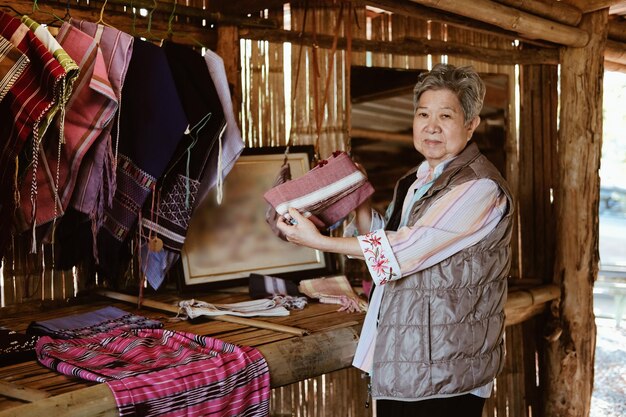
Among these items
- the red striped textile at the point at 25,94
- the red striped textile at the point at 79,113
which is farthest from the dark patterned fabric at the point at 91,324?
the red striped textile at the point at 25,94

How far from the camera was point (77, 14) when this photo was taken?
2.71 m

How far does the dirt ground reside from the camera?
5665 millimetres

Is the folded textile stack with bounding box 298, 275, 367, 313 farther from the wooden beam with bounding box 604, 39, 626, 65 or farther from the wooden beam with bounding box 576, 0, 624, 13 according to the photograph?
the wooden beam with bounding box 604, 39, 626, 65

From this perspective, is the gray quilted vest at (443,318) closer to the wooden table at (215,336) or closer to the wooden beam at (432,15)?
the wooden table at (215,336)

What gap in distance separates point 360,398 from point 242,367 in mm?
2034

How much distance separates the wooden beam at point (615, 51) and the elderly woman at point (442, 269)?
8.83 feet

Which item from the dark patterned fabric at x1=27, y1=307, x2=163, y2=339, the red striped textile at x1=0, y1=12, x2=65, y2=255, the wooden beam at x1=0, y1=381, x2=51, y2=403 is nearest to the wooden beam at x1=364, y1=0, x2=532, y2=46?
the red striped textile at x1=0, y1=12, x2=65, y2=255

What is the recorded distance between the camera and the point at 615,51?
452cm

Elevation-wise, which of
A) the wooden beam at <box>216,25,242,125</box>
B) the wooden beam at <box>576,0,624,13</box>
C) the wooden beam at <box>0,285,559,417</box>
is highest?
the wooden beam at <box>576,0,624,13</box>

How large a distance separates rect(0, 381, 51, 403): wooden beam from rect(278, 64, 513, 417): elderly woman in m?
0.83

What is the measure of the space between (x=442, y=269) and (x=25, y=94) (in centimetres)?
131

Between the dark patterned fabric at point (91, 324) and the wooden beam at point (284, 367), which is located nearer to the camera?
the wooden beam at point (284, 367)

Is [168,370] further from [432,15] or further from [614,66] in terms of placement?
[614,66]

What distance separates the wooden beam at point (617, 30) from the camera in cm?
450
